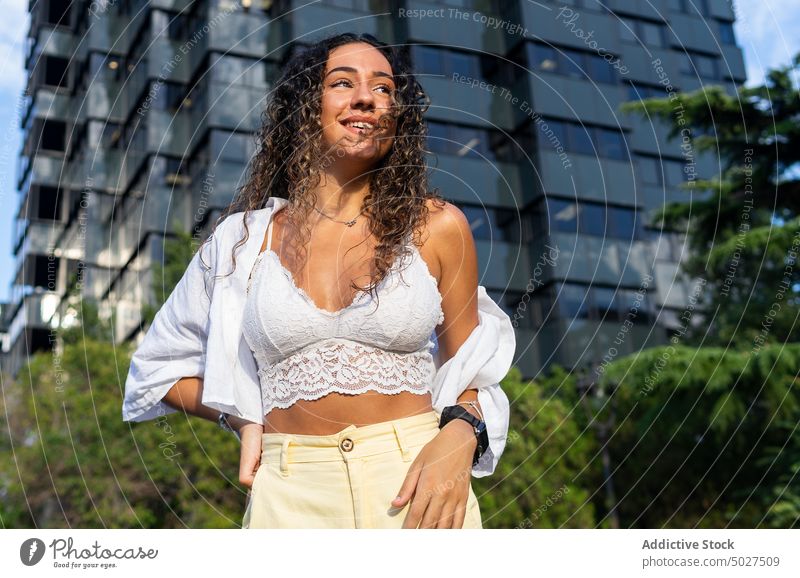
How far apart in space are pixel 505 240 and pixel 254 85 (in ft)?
25.3

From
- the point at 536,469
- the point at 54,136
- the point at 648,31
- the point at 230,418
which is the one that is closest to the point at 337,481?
the point at 230,418

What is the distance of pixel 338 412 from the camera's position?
2.39 meters

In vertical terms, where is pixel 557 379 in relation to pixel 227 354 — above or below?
below

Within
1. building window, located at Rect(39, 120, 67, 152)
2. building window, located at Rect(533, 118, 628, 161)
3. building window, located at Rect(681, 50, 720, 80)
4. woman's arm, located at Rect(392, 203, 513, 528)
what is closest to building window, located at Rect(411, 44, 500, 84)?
building window, located at Rect(533, 118, 628, 161)

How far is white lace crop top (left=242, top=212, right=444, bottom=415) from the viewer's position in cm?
239

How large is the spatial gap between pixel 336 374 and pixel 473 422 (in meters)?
0.37

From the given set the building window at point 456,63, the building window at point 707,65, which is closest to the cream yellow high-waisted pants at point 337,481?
the building window at point 456,63

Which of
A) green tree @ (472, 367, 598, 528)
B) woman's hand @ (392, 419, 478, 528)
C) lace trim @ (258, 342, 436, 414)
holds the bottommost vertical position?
green tree @ (472, 367, 598, 528)

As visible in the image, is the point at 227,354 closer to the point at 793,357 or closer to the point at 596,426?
the point at 793,357

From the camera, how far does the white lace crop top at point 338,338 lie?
2.39 metres

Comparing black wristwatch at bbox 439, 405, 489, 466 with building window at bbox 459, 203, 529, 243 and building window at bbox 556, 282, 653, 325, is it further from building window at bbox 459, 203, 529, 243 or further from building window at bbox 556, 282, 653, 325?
building window at bbox 459, 203, 529, 243

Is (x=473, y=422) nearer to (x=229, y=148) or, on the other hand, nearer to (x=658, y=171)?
(x=229, y=148)
